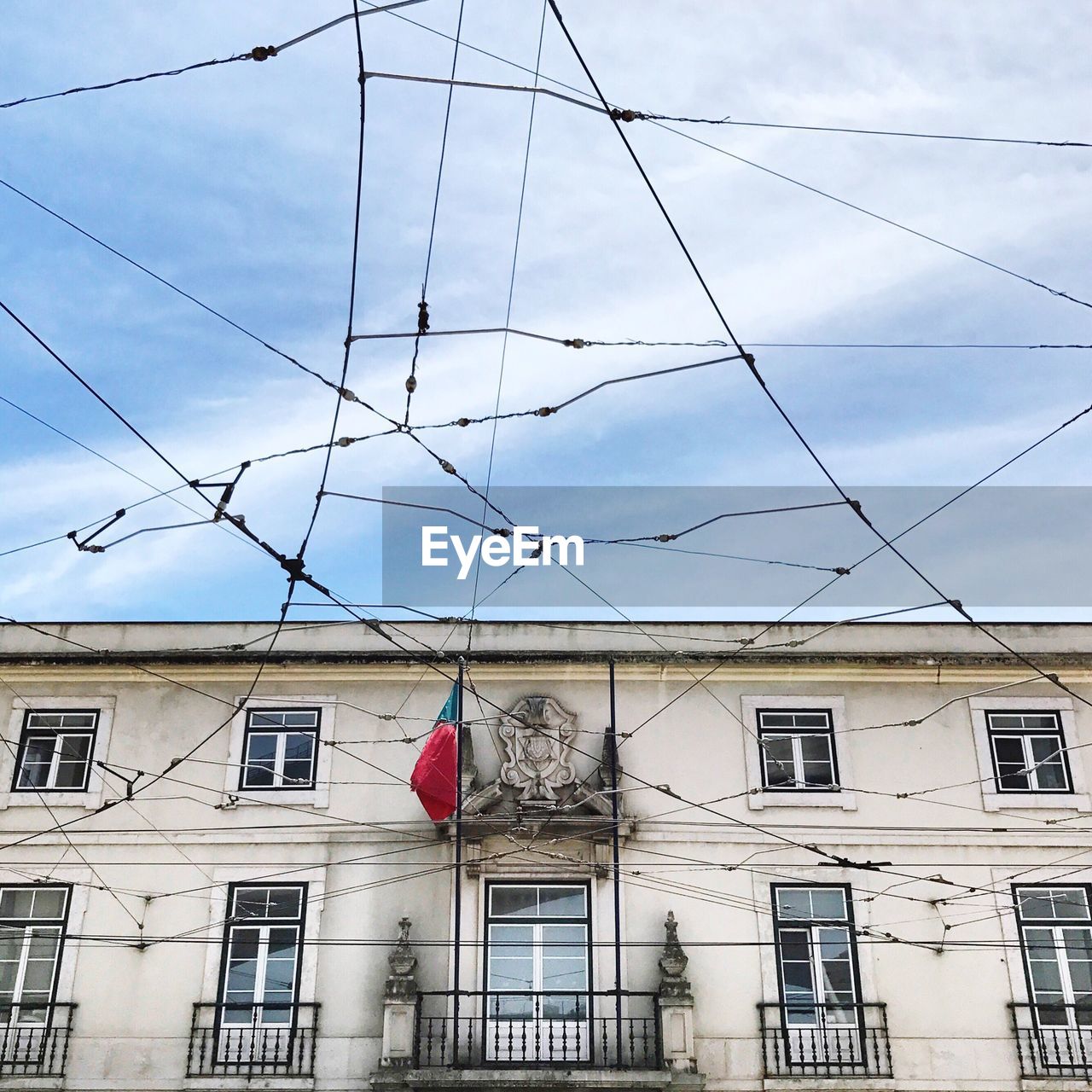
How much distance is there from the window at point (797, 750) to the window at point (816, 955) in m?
1.38

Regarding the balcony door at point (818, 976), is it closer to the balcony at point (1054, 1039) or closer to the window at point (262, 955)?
the balcony at point (1054, 1039)


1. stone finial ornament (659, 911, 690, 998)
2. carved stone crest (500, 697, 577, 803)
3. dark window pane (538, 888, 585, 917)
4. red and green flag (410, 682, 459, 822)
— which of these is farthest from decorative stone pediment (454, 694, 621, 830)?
stone finial ornament (659, 911, 690, 998)

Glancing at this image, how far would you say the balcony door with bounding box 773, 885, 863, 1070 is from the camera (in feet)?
53.5

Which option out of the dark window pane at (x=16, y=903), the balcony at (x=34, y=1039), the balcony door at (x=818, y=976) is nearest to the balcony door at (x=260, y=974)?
the balcony at (x=34, y=1039)

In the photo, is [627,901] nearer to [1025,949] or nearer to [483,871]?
[483,871]

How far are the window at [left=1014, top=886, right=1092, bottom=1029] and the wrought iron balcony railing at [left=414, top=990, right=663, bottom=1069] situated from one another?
4854mm

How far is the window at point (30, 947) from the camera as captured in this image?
16641mm

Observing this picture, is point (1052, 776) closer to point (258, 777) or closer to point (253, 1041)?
point (258, 777)

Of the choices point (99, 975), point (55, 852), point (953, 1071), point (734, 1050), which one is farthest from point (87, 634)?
point (953, 1071)

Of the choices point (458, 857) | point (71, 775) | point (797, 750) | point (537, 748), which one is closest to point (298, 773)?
point (458, 857)

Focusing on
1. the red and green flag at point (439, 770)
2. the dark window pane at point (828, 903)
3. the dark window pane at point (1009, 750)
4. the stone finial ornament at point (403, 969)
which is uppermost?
the dark window pane at point (1009, 750)

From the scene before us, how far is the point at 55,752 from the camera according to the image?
18.1 m

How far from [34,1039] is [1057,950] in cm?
1275

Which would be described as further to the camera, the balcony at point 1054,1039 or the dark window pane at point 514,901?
the dark window pane at point 514,901
